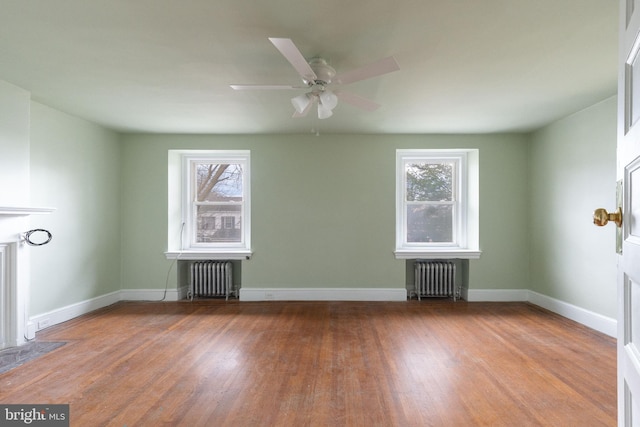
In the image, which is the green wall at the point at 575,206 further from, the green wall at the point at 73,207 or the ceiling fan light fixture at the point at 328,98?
the green wall at the point at 73,207

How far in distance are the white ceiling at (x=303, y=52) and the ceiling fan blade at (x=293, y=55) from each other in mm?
219

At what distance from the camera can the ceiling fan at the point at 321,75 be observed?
6.63ft

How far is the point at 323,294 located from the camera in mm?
4840

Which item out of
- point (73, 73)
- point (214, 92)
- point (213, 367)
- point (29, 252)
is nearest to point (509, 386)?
point (213, 367)

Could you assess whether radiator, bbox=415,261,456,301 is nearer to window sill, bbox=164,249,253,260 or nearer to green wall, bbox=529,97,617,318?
green wall, bbox=529,97,617,318

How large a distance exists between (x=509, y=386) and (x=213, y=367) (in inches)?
86.4

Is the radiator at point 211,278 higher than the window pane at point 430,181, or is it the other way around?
the window pane at point 430,181

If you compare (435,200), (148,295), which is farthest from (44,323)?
(435,200)

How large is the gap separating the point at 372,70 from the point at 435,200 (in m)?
3.37

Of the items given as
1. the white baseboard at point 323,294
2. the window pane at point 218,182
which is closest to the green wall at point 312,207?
the white baseboard at point 323,294

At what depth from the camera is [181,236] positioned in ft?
16.8

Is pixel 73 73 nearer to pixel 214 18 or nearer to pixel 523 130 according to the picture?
pixel 214 18

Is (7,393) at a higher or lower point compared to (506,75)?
lower

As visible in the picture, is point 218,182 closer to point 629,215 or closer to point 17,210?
point 17,210
